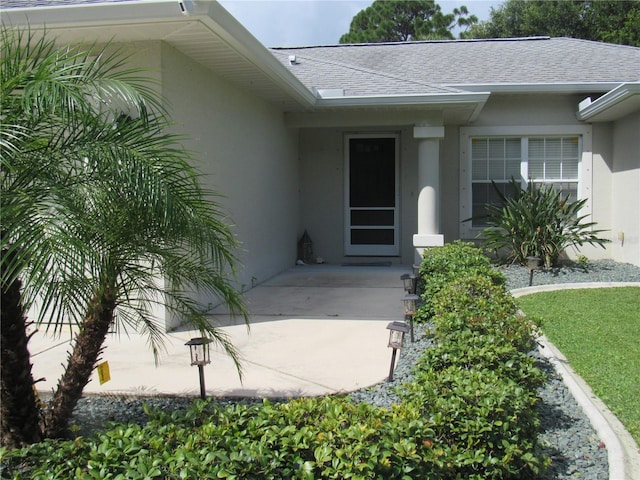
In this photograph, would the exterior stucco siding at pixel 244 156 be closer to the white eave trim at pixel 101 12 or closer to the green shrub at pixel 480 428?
the white eave trim at pixel 101 12

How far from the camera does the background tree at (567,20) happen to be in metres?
27.6

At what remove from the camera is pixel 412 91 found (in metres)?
10.3

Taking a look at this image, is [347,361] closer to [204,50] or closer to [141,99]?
[141,99]

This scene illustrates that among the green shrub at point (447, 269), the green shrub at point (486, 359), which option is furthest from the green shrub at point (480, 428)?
the green shrub at point (447, 269)

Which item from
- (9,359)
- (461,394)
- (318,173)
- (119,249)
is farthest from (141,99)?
(318,173)

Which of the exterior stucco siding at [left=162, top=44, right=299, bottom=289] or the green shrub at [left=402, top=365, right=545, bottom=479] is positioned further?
the exterior stucco siding at [left=162, top=44, right=299, bottom=289]

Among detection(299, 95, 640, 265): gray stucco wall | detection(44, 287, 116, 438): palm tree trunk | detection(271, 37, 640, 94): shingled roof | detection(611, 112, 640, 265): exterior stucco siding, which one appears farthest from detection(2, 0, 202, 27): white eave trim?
detection(611, 112, 640, 265): exterior stucco siding

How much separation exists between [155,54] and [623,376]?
571 centimetres

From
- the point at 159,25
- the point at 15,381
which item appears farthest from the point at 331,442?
the point at 159,25

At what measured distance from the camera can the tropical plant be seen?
34.3 feet

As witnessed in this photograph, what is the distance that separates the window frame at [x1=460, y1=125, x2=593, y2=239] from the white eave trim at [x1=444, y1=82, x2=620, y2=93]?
2.70 ft

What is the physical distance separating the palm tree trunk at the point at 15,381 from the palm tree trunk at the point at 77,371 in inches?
4.1

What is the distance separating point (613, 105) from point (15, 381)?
10361mm

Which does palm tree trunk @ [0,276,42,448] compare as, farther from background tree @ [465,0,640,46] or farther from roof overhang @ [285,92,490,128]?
background tree @ [465,0,640,46]
